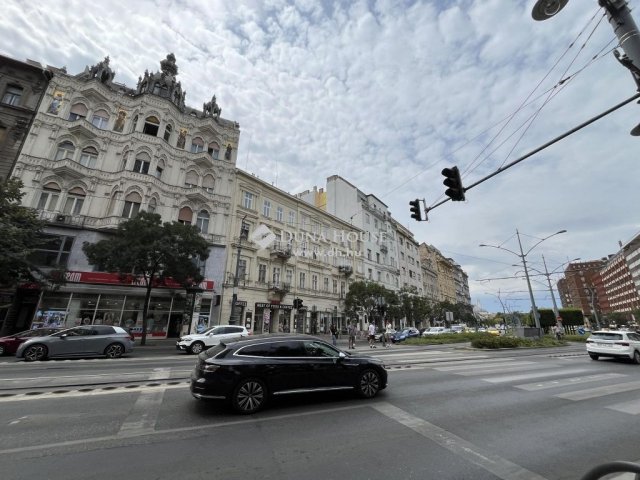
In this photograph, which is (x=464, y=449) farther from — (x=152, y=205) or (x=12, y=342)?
(x=152, y=205)

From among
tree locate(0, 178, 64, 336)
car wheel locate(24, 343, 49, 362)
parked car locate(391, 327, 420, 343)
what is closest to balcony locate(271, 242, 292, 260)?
parked car locate(391, 327, 420, 343)

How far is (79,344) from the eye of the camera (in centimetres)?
1407

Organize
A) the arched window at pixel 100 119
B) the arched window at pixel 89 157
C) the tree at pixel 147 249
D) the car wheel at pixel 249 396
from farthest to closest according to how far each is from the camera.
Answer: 1. the arched window at pixel 100 119
2. the arched window at pixel 89 157
3. the tree at pixel 147 249
4. the car wheel at pixel 249 396

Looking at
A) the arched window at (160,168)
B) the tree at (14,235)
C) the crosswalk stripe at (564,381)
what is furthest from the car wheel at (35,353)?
the arched window at (160,168)

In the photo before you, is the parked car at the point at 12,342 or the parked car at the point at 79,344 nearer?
the parked car at the point at 79,344

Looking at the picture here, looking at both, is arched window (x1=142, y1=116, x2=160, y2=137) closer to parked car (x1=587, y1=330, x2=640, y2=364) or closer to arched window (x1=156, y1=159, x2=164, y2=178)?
arched window (x1=156, y1=159, x2=164, y2=178)

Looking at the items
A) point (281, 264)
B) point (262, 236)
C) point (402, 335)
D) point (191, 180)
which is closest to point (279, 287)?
point (281, 264)

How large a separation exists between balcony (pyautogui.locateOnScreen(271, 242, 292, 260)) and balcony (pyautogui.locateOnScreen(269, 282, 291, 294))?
2922 millimetres

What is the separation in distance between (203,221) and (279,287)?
33.2 feet

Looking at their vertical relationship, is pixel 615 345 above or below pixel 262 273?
below

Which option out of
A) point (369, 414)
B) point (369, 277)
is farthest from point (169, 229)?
point (369, 277)

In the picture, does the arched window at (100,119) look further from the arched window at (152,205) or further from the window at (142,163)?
the arched window at (152,205)

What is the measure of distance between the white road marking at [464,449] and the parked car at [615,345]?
1398 cm

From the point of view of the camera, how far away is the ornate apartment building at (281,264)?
30.5 meters
